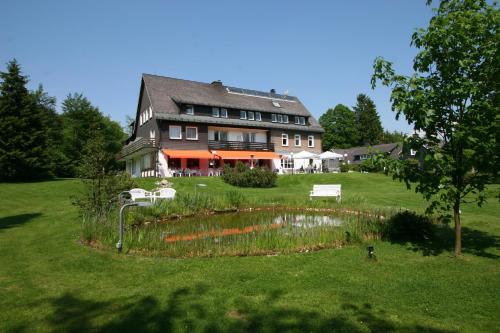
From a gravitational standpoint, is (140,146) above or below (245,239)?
above

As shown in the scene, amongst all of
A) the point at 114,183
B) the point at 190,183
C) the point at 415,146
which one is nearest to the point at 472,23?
the point at 415,146

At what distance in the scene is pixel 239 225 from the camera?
1138 centimetres

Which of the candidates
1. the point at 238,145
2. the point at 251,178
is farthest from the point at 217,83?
the point at 251,178

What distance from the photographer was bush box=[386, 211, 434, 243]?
337 inches

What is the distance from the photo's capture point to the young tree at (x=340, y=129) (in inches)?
3406

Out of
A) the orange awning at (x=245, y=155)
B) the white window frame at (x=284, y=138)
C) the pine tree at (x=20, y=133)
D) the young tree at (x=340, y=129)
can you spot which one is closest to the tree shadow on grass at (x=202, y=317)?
the pine tree at (x=20, y=133)

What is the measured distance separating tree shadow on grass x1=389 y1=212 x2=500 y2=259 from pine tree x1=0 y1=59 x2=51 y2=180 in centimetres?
2943

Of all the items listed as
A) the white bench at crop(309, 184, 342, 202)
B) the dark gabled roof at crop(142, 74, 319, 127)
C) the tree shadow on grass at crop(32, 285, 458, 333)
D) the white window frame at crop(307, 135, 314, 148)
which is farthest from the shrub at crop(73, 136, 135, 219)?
the white window frame at crop(307, 135, 314, 148)

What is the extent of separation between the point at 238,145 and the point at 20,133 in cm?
1993

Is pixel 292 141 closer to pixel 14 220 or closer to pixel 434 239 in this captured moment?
pixel 14 220

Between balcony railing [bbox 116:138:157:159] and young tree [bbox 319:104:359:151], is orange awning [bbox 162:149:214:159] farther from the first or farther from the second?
young tree [bbox 319:104:359:151]

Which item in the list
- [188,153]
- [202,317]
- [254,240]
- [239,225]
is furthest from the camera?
[188,153]

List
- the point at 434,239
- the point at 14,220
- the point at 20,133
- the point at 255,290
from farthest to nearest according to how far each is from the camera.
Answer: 1. the point at 20,133
2. the point at 14,220
3. the point at 434,239
4. the point at 255,290

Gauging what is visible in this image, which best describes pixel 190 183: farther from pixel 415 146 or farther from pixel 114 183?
pixel 415 146
